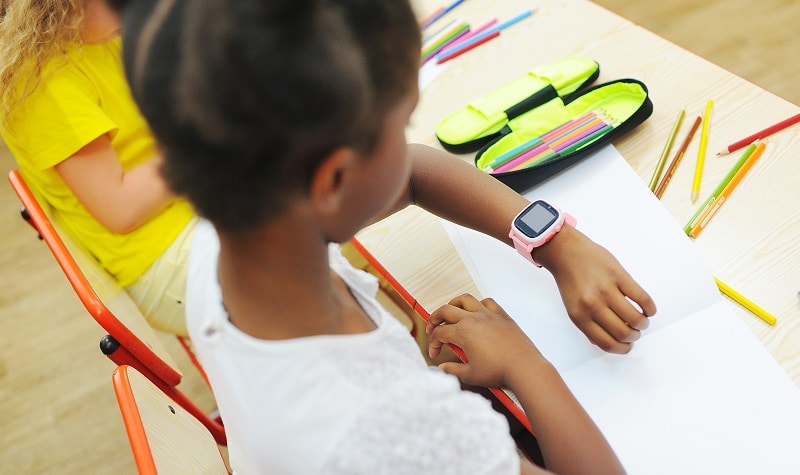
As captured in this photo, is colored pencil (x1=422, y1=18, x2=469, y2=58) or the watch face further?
colored pencil (x1=422, y1=18, x2=469, y2=58)

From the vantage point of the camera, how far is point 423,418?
0.51 metres

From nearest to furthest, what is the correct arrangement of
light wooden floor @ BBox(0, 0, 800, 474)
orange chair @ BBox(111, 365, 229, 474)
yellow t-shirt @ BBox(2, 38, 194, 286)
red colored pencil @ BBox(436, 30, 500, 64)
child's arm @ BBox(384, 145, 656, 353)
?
orange chair @ BBox(111, 365, 229, 474) → child's arm @ BBox(384, 145, 656, 353) → yellow t-shirt @ BBox(2, 38, 194, 286) → red colored pencil @ BBox(436, 30, 500, 64) → light wooden floor @ BBox(0, 0, 800, 474)

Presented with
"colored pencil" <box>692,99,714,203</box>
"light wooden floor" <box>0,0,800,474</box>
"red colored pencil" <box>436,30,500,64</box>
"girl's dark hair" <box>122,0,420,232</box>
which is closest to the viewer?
"girl's dark hair" <box>122,0,420,232</box>

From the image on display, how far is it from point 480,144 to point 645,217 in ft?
0.84

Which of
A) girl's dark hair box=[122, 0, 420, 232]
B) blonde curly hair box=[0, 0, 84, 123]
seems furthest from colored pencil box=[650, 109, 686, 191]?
blonde curly hair box=[0, 0, 84, 123]

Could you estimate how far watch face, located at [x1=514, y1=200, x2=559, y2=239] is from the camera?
0.78 meters

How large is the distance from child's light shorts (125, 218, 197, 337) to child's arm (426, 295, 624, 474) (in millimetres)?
495

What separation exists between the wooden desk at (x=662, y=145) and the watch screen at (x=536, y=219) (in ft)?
0.30

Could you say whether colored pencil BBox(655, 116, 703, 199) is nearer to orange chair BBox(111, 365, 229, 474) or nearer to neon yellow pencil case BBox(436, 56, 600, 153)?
neon yellow pencil case BBox(436, 56, 600, 153)

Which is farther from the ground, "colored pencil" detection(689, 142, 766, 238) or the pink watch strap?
the pink watch strap

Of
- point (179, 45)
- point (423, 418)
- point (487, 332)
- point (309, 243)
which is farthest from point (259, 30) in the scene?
point (487, 332)

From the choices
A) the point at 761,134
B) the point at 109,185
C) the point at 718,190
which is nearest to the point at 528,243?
the point at 718,190

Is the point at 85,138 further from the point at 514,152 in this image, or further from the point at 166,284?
the point at 514,152

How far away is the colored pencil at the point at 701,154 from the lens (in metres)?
0.81
